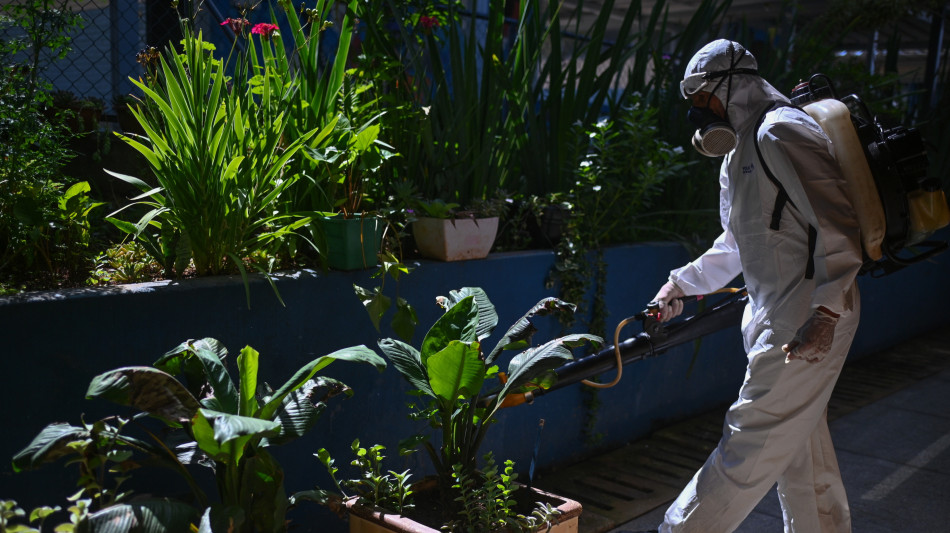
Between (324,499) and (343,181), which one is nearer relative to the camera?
(324,499)

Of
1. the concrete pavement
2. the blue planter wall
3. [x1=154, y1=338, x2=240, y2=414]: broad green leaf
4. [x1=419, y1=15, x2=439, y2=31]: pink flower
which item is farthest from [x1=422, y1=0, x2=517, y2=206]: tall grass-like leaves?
[x1=154, y1=338, x2=240, y2=414]: broad green leaf

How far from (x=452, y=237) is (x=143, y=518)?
183 centimetres

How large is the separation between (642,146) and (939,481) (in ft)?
7.06

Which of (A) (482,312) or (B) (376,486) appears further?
(A) (482,312)

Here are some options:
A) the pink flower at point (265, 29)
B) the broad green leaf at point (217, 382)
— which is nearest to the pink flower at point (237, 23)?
the pink flower at point (265, 29)

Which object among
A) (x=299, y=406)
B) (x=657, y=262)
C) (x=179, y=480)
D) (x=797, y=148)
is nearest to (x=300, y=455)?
(x=179, y=480)

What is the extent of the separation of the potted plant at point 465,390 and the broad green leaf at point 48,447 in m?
0.78

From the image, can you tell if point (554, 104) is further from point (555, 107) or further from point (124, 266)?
point (124, 266)

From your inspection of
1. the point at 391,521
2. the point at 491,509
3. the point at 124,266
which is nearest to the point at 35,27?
the point at 124,266

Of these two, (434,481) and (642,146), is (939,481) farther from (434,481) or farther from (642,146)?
(434,481)

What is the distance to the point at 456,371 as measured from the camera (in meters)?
2.54

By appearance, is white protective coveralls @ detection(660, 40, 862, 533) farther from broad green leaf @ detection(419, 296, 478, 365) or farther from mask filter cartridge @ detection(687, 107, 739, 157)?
broad green leaf @ detection(419, 296, 478, 365)

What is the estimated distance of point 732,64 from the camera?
9.62 feet

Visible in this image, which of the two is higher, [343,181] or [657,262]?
[343,181]
